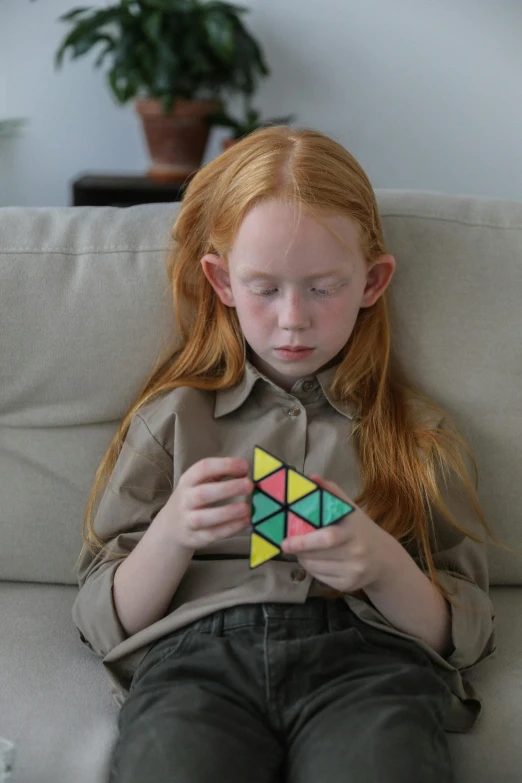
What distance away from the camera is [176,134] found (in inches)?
115

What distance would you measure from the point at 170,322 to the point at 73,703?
0.57 m

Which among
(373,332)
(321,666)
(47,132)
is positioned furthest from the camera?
(47,132)

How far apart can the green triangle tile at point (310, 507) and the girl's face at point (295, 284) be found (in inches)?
11.4

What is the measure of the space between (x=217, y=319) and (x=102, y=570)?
1.33 ft

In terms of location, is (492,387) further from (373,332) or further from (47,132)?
(47,132)

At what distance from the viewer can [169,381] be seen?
1429mm

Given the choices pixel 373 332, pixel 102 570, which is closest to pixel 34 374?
pixel 102 570

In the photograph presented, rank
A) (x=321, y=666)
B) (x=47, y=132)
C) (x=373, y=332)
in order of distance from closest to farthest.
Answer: (x=321, y=666)
(x=373, y=332)
(x=47, y=132)

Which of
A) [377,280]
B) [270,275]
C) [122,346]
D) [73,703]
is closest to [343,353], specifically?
[377,280]

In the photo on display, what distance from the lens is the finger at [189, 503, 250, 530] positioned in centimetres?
107

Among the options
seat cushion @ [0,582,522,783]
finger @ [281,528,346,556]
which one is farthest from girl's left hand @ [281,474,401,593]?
seat cushion @ [0,582,522,783]

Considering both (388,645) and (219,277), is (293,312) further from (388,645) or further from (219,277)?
(388,645)

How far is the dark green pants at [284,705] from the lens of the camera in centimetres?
105

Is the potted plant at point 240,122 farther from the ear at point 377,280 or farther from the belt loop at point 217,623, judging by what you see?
the belt loop at point 217,623
